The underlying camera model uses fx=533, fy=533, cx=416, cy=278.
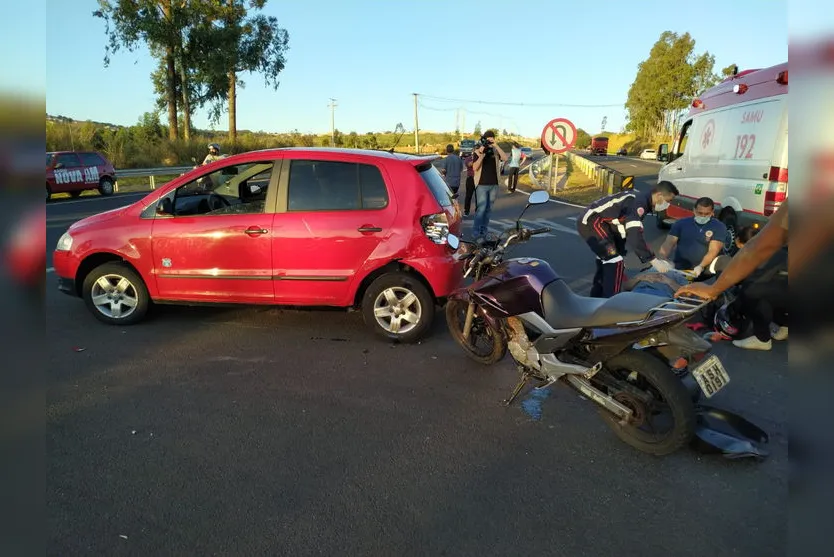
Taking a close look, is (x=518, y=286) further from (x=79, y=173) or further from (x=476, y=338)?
(x=79, y=173)

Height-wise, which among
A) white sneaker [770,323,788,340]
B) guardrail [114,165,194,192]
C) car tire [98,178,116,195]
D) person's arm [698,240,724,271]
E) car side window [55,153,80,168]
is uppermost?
guardrail [114,165,194,192]

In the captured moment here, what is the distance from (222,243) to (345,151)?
149 cm

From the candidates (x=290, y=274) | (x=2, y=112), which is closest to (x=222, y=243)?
(x=290, y=274)

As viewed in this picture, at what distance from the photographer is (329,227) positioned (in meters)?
4.96

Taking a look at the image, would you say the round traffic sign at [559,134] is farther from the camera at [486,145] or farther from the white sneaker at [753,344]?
the white sneaker at [753,344]

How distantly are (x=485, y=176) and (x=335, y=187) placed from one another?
219 inches

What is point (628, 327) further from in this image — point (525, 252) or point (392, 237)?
point (525, 252)

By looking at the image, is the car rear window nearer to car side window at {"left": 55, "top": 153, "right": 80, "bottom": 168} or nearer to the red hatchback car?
the red hatchback car

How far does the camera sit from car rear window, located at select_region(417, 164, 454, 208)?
513 centimetres

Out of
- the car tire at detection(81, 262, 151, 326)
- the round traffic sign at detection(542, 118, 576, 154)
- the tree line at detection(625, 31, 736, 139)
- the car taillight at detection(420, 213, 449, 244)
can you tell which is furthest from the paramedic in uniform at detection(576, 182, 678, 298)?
the tree line at detection(625, 31, 736, 139)

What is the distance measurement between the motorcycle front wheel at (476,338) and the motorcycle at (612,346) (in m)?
0.37

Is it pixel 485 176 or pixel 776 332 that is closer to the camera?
pixel 776 332

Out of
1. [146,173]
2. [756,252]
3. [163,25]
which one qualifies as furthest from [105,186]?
[756,252]

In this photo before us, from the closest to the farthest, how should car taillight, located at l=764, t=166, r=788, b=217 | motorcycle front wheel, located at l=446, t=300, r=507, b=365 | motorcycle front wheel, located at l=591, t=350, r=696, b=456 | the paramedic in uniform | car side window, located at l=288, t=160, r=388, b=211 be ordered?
1. motorcycle front wheel, located at l=591, t=350, r=696, b=456
2. motorcycle front wheel, located at l=446, t=300, r=507, b=365
3. car side window, located at l=288, t=160, r=388, b=211
4. the paramedic in uniform
5. car taillight, located at l=764, t=166, r=788, b=217
